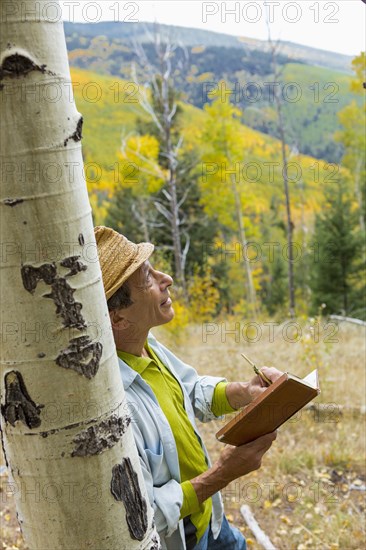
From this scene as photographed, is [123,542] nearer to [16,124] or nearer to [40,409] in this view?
[40,409]

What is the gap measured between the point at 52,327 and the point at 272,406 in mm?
945

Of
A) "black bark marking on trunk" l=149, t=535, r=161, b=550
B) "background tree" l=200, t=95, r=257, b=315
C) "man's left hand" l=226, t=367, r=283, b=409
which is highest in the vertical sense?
"black bark marking on trunk" l=149, t=535, r=161, b=550

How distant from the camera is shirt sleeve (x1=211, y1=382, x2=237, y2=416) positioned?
7.45 ft

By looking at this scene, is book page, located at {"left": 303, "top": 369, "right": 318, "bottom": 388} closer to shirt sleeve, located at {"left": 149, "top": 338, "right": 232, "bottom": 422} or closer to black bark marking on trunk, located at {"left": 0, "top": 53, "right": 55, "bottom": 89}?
shirt sleeve, located at {"left": 149, "top": 338, "right": 232, "bottom": 422}

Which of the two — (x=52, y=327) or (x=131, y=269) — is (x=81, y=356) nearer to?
(x=52, y=327)

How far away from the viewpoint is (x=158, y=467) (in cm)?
186

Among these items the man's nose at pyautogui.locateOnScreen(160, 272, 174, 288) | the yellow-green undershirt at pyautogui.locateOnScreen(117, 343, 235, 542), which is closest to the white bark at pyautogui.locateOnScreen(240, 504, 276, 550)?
the yellow-green undershirt at pyautogui.locateOnScreen(117, 343, 235, 542)

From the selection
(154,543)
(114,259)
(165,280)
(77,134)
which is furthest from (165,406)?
(77,134)

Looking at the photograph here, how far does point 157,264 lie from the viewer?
10641 mm

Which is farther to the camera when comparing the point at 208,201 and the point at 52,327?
the point at 208,201

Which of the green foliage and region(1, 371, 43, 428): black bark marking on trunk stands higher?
region(1, 371, 43, 428): black bark marking on trunk

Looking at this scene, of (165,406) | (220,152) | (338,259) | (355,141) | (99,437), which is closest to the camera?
(99,437)

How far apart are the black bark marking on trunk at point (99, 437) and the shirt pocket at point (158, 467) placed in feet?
2.68

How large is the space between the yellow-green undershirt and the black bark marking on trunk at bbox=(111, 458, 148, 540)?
89 centimetres
